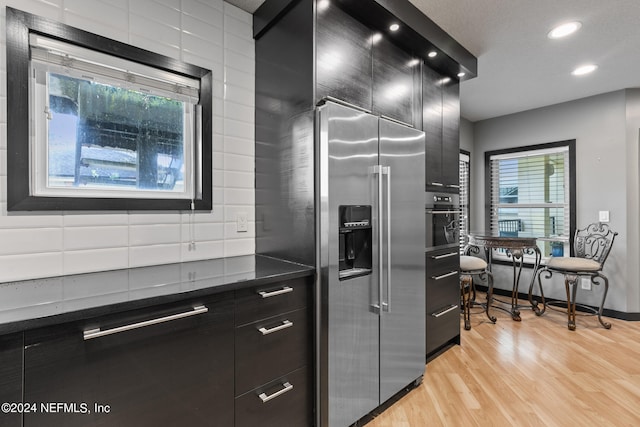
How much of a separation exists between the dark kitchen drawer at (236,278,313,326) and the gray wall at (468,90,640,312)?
12.7 feet

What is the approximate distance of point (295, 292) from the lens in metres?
1.56

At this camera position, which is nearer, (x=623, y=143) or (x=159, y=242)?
(x=159, y=242)

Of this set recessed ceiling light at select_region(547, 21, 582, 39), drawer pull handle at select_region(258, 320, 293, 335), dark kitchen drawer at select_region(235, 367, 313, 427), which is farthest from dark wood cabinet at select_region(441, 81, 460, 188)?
dark kitchen drawer at select_region(235, 367, 313, 427)

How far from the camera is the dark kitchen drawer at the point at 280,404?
137cm

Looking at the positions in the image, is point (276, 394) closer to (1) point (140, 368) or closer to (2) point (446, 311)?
(1) point (140, 368)

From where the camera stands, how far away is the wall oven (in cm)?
250

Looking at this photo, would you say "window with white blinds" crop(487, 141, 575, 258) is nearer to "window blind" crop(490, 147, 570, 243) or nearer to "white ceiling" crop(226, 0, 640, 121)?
"window blind" crop(490, 147, 570, 243)

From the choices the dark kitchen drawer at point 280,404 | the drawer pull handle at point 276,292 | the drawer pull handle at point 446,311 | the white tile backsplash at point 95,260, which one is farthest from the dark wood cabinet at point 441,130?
the white tile backsplash at point 95,260

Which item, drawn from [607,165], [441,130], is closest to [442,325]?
[441,130]

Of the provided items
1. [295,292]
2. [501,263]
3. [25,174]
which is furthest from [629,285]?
[25,174]

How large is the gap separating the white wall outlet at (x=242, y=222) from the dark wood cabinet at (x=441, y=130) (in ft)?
4.76

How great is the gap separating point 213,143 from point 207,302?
3.38 ft

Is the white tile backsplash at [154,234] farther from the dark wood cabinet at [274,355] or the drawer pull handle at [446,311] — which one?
the drawer pull handle at [446,311]

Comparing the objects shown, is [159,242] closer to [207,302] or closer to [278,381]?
[207,302]
